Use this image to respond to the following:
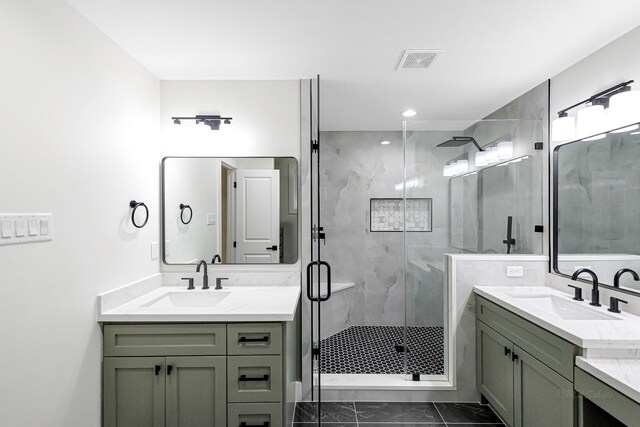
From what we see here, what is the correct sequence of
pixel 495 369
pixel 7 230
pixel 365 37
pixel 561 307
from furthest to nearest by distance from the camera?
pixel 495 369 < pixel 561 307 < pixel 365 37 < pixel 7 230

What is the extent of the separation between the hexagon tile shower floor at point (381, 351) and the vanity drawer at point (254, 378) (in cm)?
127

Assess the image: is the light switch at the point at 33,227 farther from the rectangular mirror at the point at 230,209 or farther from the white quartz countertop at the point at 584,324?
the white quartz countertop at the point at 584,324

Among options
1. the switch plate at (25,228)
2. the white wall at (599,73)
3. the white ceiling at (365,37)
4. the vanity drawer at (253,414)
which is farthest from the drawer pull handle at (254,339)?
the white wall at (599,73)

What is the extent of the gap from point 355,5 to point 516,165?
6.06 feet

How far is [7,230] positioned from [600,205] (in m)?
2.99

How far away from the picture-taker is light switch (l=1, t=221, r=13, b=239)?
4.38 feet

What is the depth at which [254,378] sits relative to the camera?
6.31 ft

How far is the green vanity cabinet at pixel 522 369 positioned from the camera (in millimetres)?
1730

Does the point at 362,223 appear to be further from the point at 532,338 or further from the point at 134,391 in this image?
the point at 134,391

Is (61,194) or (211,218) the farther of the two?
(211,218)

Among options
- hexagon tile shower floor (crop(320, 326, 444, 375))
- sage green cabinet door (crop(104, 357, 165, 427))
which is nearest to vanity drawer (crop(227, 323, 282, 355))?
sage green cabinet door (crop(104, 357, 165, 427))

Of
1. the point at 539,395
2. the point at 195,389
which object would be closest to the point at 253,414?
the point at 195,389

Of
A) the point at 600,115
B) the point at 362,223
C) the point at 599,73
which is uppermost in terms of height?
the point at 599,73

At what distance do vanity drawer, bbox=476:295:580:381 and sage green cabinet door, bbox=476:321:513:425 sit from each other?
72 millimetres
